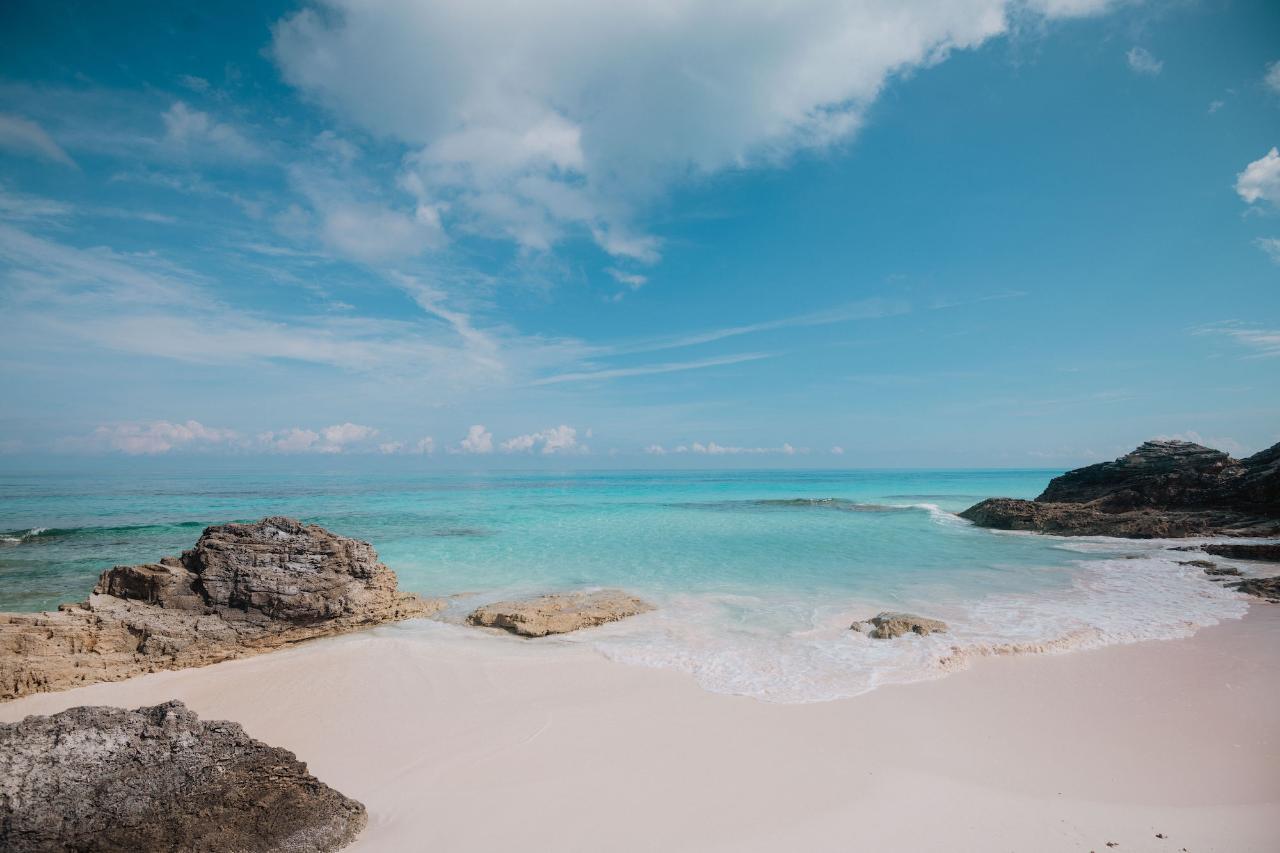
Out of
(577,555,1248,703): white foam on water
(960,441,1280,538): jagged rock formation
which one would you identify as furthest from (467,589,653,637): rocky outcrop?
(960,441,1280,538): jagged rock formation

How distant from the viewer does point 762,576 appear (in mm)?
13492

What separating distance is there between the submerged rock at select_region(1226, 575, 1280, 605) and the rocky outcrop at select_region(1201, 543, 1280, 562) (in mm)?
4550

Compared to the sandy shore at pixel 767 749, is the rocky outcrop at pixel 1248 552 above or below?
above

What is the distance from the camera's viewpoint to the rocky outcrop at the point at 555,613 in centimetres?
920

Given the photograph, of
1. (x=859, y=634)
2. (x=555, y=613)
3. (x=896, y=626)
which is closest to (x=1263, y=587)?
(x=896, y=626)

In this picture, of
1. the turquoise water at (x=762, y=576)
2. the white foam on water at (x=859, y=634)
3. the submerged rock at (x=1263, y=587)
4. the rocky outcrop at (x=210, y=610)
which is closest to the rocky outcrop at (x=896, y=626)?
the white foam on water at (x=859, y=634)

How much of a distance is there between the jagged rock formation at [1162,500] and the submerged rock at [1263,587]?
9.78 m

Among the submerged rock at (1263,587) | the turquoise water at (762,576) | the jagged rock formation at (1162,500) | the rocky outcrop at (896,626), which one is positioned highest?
the jagged rock formation at (1162,500)

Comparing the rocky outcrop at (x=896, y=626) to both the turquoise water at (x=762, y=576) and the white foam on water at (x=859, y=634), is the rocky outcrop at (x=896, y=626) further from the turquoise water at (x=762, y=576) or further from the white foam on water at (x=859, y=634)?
the turquoise water at (x=762, y=576)

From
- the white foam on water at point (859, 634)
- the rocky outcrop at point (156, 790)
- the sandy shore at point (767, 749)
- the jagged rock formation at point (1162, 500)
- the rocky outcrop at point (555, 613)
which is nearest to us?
the rocky outcrop at point (156, 790)

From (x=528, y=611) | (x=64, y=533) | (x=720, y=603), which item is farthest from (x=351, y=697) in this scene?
(x=64, y=533)

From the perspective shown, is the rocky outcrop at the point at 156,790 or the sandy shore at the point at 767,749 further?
the sandy shore at the point at 767,749

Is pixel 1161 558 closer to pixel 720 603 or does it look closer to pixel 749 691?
pixel 720 603

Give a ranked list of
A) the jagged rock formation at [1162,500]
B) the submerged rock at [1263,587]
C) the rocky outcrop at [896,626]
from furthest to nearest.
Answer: the jagged rock formation at [1162,500], the submerged rock at [1263,587], the rocky outcrop at [896,626]
